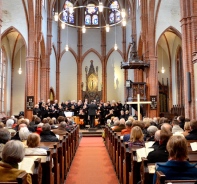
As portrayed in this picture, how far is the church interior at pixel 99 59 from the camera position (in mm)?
12288

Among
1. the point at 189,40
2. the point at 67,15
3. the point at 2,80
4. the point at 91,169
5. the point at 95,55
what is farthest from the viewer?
the point at 95,55

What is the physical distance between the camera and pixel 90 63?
28234 mm

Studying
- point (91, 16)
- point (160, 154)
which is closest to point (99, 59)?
point (91, 16)

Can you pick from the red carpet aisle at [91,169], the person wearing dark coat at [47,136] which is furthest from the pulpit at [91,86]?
the person wearing dark coat at [47,136]

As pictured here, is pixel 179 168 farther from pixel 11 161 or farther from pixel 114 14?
Answer: pixel 114 14

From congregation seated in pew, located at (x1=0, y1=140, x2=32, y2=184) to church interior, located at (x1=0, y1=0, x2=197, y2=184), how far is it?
14.6 ft

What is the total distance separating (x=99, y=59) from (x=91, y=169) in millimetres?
21884

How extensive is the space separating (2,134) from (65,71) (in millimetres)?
23582

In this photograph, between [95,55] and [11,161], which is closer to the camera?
[11,161]

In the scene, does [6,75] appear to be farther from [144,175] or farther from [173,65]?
[144,175]

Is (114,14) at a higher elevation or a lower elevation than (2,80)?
higher

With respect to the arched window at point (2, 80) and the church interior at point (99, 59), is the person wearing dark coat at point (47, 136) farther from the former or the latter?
the arched window at point (2, 80)

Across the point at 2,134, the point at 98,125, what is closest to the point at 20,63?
the point at 98,125

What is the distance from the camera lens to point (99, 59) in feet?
92.9
